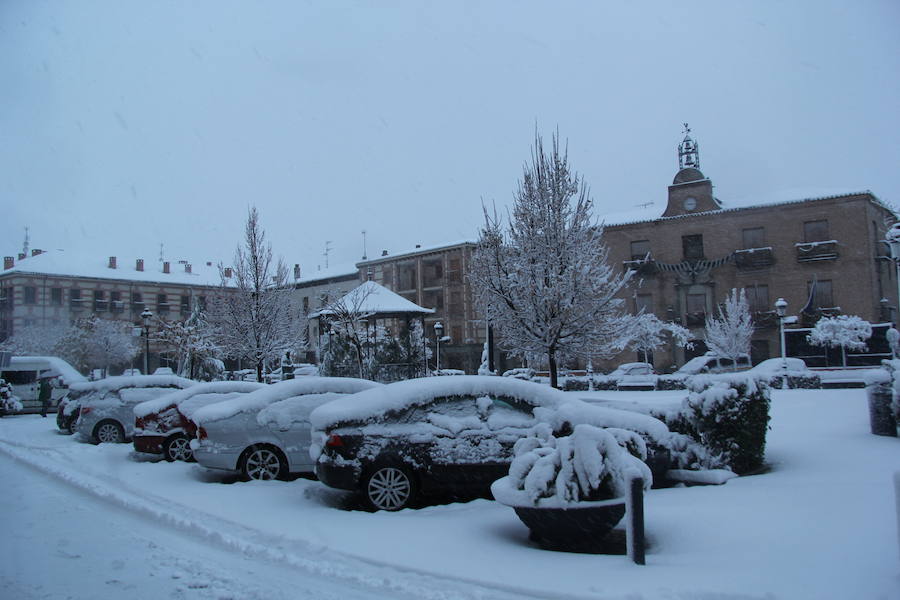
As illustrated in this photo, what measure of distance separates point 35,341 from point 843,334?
47103 millimetres

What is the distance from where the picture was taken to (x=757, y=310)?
3559 cm

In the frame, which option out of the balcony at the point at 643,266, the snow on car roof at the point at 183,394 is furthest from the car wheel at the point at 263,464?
the balcony at the point at 643,266

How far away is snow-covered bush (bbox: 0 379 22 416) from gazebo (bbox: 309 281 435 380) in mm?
10732

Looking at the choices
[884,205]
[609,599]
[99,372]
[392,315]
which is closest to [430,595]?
[609,599]

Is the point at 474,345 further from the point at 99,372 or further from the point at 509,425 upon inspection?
the point at 509,425

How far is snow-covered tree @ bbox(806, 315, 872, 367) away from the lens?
89.6ft

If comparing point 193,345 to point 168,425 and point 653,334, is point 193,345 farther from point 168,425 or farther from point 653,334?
point 653,334

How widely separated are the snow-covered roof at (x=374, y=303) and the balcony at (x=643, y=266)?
18.0 m

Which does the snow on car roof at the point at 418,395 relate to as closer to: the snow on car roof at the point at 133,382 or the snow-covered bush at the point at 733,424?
the snow-covered bush at the point at 733,424

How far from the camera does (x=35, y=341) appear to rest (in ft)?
137

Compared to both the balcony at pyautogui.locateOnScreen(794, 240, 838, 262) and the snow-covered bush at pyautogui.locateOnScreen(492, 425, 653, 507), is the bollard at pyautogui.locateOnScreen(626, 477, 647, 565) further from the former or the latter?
the balcony at pyautogui.locateOnScreen(794, 240, 838, 262)

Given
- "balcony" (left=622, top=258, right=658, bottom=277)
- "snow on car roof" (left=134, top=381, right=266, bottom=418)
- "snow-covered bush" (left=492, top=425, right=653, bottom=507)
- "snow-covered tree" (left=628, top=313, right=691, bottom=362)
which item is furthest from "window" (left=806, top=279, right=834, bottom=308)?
"snow-covered bush" (left=492, top=425, right=653, bottom=507)

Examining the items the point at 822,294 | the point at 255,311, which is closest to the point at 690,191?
the point at 822,294

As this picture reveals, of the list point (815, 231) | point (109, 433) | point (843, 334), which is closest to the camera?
point (109, 433)
